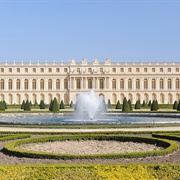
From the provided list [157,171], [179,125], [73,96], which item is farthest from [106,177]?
[73,96]

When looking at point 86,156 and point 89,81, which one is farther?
point 89,81

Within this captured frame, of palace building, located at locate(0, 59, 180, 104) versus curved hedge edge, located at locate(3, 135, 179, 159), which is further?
palace building, located at locate(0, 59, 180, 104)

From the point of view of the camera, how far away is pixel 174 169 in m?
6.66

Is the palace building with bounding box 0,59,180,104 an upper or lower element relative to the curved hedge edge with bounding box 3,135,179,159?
upper

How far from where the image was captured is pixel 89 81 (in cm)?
6325

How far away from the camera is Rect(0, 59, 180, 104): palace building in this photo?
62688 mm

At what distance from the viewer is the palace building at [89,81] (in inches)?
2468

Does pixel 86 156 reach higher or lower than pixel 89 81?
lower

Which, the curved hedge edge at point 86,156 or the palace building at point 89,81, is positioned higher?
the palace building at point 89,81

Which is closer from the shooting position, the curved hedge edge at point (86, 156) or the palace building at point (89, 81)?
the curved hedge edge at point (86, 156)

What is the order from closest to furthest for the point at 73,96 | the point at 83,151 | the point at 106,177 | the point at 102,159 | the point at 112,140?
the point at 106,177
the point at 102,159
the point at 83,151
the point at 112,140
the point at 73,96

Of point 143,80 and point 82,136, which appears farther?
point 143,80

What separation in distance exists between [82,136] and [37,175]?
22.6ft

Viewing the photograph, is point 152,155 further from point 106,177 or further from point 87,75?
point 87,75
